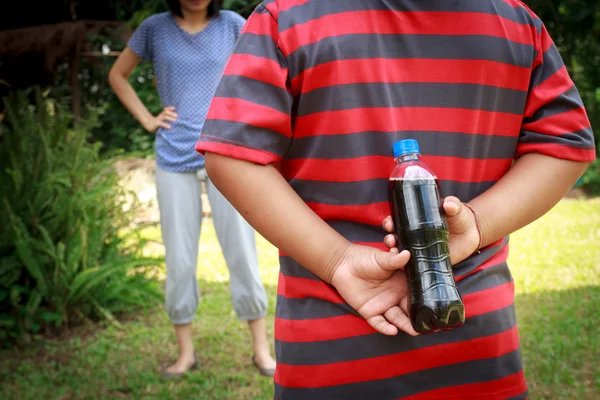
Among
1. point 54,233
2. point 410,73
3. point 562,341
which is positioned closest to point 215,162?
point 410,73

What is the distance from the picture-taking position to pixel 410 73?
44.6 inches

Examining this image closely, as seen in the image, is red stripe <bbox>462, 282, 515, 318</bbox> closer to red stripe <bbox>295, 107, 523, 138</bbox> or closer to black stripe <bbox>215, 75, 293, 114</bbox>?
red stripe <bbox>295, 107, 523, 138</bbox>

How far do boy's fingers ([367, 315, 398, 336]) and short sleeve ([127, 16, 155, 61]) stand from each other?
9.25 ft

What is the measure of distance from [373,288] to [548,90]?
537 mm

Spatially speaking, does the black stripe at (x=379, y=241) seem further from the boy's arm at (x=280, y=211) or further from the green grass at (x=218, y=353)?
the green grass at (x=218, y=353)

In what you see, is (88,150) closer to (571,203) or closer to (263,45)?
(263,45)

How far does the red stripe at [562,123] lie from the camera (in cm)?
122

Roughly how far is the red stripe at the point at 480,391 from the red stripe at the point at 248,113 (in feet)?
1.92

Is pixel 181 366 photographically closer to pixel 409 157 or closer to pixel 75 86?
pixel 409 157

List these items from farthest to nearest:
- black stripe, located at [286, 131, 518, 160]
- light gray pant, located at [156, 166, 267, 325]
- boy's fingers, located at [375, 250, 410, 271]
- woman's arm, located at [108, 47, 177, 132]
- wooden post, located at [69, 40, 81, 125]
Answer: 1. wooden post, located at [69, 40, 81, 125]
2. woman's arm, located at [108, 47, 177, 132]
3. light gray pant, located at [156, 166, 267, 325]
4. black stripe, located at [286, 131, 518, 160]
5. boy's fingers, located at [375, 250, 410, 271]

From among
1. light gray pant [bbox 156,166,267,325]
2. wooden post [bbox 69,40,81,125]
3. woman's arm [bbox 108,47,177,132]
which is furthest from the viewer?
wooden post [bbox 69,40,81,125]

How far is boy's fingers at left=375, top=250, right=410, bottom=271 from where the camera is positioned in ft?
3.39

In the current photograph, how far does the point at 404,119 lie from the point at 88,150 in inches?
154

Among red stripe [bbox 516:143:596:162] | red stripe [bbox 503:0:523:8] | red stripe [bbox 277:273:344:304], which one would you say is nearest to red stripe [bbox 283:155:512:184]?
red stripe [bbox 516:143:596:162]
